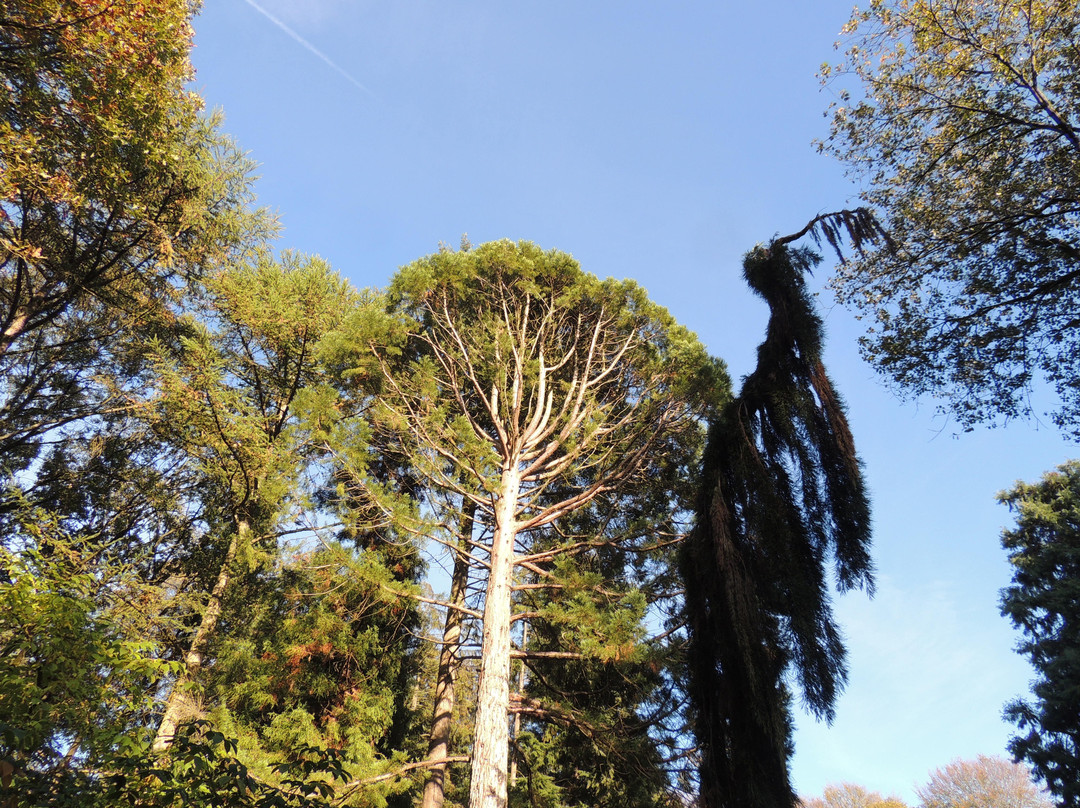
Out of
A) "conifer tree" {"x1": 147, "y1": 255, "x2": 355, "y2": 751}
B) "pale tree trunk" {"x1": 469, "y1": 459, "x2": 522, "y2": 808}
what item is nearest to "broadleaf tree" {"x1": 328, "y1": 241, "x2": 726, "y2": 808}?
"pale tree trunk" {"x1": 469, "y1": 459, "x2": 522, "y2": 808}

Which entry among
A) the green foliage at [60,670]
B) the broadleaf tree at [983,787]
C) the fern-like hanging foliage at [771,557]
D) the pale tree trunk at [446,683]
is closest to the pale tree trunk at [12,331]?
the green foliage at [60,670]

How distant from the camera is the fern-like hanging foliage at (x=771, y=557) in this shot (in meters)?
3.06

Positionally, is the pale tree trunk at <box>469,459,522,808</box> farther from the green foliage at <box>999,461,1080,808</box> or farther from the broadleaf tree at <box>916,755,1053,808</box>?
the broadleaf tree at <box>916,755,1053,808</box>

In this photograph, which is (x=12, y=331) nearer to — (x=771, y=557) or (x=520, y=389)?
(x=520, y=389)

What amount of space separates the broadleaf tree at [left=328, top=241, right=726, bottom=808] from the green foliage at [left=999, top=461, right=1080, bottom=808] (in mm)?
14851

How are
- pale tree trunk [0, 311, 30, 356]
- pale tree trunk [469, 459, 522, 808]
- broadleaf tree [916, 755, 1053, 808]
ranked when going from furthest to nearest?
broadleaf tree [916, 755, 1053, 808] < pale tree trunk [0, 311, 30, 356] < pale tree trunk [469, 459, 522, 808]

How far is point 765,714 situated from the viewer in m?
3.02

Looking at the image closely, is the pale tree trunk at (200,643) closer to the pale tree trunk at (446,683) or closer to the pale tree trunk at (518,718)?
the pale tree trunk at (446,683)

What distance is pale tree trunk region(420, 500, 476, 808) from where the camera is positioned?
9.20m

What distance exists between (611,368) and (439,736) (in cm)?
735

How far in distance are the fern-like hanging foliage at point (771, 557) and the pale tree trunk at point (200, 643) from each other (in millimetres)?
7304

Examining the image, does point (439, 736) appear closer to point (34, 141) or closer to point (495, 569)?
point (495, 569)

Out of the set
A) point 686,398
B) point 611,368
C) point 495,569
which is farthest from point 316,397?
point 686,398

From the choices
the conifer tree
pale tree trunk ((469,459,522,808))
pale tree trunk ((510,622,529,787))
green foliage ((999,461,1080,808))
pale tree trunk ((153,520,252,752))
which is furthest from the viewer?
green foliage ((999,461,1080,808))
